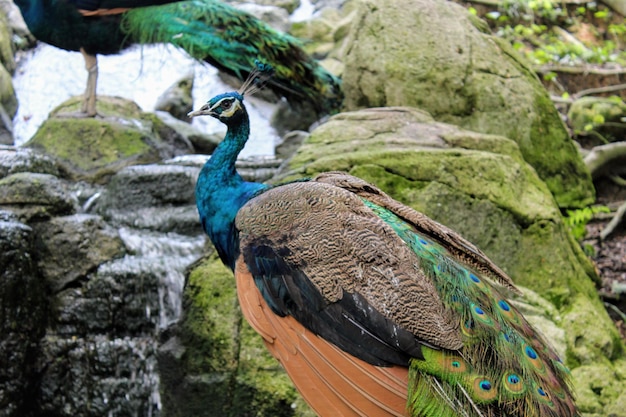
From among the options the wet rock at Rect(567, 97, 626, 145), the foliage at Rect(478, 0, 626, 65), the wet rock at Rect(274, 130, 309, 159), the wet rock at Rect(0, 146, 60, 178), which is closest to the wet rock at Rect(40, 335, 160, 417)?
the wet rock at Rect(0, 146, 60, 178)

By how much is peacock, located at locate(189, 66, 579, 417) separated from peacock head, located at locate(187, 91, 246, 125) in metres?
0.50

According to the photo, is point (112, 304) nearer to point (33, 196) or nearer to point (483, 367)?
point (33, 196)

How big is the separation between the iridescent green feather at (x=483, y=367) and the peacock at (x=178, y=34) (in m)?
4.01

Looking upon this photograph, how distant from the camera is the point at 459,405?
1998mm

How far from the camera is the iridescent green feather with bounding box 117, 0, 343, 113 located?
5879mm

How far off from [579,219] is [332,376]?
362 cm

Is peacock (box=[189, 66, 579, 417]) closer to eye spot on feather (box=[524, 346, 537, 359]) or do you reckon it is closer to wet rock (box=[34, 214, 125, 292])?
eye spot on feather (box=[524, 346, 537, 359])

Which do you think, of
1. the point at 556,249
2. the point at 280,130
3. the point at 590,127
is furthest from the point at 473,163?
the point at 280,130

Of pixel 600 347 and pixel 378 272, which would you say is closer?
pixel 378 272

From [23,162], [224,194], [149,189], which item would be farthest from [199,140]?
[224,194]

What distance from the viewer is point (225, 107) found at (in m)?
2.89

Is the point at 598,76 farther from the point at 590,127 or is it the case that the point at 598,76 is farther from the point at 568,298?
the point at 568,298

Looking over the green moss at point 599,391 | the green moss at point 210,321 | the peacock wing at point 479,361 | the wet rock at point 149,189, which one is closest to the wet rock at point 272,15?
the wet rock at point 149,189

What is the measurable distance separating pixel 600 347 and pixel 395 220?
1.55m
